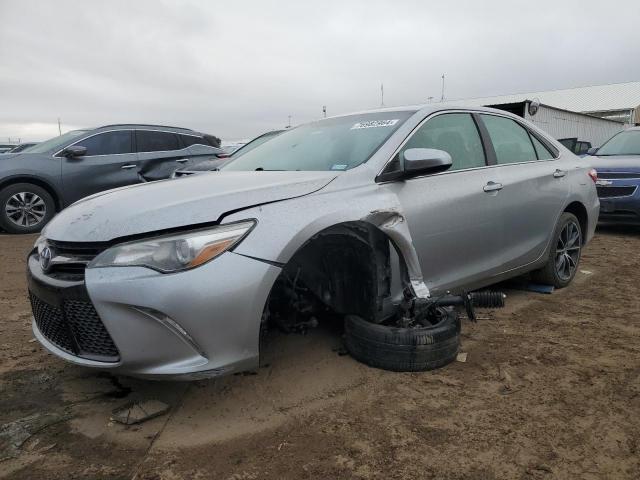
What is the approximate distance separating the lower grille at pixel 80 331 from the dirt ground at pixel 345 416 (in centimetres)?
36

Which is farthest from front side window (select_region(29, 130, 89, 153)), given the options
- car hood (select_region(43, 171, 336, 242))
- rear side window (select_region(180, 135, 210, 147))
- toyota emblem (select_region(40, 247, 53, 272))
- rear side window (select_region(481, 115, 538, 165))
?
rear side window (select_region(481, 115, 538, 165))

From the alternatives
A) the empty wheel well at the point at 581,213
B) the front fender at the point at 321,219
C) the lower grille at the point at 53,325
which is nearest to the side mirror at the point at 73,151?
the lower grille at the point at 53,325

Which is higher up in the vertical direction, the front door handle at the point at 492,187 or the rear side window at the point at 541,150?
the rear side window at the point at 541,150

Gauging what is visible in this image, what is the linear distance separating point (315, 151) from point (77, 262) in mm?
1622

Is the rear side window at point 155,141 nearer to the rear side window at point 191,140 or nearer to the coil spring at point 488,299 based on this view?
the rear side window at point 191,140

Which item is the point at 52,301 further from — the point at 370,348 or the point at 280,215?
the point at 370,348

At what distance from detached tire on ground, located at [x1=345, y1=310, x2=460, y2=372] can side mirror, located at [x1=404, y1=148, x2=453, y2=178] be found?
886mm

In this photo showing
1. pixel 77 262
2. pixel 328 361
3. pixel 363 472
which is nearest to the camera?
pixel 363 472

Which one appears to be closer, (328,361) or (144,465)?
(144,465)

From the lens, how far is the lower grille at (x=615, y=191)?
7457mm

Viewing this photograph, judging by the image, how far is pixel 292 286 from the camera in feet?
9.63

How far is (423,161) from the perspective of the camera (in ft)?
9.51

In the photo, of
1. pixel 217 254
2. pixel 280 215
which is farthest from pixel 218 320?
pixel 280 215

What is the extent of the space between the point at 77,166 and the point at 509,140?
20.6 feet
